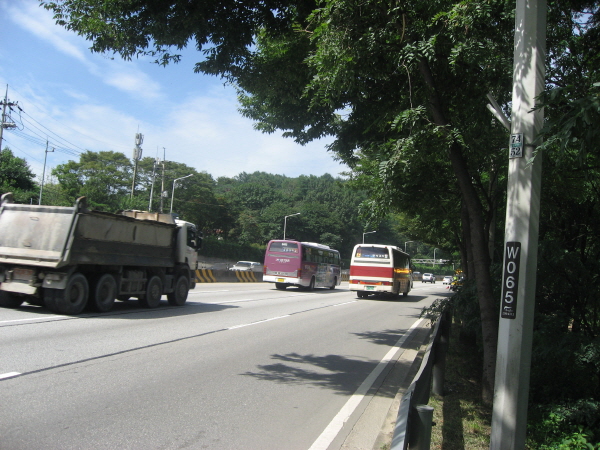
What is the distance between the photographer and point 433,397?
Result: 6.85m

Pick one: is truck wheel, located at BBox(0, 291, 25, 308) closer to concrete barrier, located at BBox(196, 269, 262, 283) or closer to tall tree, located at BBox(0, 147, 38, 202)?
concrete barrier, located at BBox(196, 269, 262, 283)

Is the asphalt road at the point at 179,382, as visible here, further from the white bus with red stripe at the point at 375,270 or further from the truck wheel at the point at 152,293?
the white bus with red stripe at the point at 375,270

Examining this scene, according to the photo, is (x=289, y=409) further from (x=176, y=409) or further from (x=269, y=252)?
(x=269, y=252)

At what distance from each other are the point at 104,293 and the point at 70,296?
1.18 meters

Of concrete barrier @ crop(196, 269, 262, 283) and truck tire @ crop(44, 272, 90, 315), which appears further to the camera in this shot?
concrete barrier @ crop(196, 269, 262, 283)

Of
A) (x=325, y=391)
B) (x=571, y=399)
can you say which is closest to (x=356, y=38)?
(x=325, y=391)

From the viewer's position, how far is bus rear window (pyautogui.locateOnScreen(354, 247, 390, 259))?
26.8 meters

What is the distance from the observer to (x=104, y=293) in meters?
12.9

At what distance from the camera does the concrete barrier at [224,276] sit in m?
32.8

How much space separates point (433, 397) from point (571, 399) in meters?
1.67

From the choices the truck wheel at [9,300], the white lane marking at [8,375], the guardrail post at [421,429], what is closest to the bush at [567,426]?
the guardrail post at [421,429]

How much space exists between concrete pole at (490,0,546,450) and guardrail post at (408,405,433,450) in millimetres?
1401

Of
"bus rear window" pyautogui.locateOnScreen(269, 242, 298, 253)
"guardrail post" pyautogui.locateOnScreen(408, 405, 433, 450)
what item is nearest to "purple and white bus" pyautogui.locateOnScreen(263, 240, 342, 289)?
"bus rear window" pyautogui.locateOnScreen(269, 242, 298, 253)

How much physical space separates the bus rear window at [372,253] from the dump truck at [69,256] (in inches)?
583
